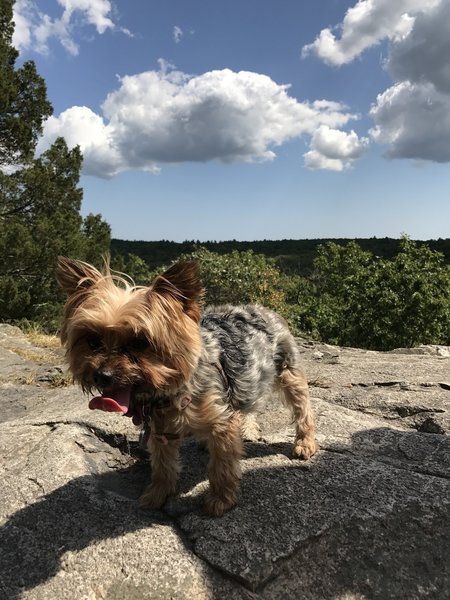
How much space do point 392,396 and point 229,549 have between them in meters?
3.53

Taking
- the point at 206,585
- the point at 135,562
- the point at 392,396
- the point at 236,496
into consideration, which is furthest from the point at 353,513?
the point at 392,396

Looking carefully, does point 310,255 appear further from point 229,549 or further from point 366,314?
point 229,549

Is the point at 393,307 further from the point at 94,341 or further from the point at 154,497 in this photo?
the point at 94,341

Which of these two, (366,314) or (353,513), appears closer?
(353,513)

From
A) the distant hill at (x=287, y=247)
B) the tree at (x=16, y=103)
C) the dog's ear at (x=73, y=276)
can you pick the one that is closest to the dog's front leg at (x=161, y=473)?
the dog's ear at (x=73, y=276)

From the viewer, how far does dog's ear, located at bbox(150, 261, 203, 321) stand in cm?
352

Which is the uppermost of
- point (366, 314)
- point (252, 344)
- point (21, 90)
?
point (21, 90)

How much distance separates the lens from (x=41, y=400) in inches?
263

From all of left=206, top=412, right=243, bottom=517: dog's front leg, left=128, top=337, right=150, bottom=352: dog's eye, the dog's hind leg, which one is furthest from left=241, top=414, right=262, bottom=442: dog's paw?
left=128, top=337, right=150, bottom=352: dog's eye

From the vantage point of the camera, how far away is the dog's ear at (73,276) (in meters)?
3.68

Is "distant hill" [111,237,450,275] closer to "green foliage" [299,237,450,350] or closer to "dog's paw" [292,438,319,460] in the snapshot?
"green foliage" [299,237,450,350]

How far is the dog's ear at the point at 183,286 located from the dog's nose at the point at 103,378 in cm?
74

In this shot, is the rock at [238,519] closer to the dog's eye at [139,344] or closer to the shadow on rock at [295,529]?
the shadow on rock at [295,529]

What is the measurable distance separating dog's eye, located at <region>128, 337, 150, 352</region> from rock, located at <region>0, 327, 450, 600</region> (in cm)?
132
